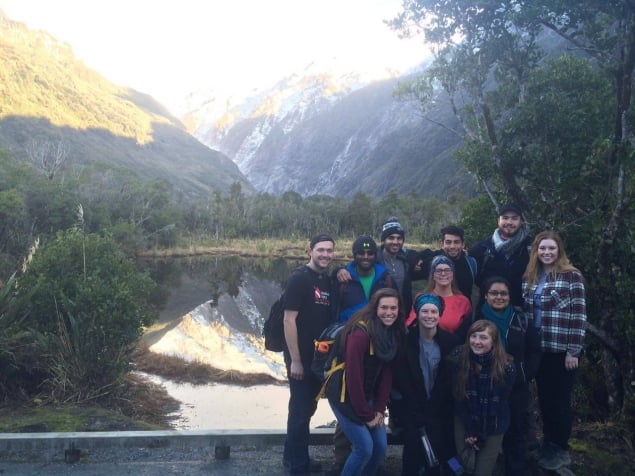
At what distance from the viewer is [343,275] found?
364cm

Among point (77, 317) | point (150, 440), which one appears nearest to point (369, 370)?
point (150, 440)

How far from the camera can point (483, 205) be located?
655 cm

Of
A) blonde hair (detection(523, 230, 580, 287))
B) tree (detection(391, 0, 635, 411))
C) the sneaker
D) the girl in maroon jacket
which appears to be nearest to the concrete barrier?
the sneaker

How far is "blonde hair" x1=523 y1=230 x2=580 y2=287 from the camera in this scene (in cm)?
354

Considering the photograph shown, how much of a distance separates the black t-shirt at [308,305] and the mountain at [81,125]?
52323 millimetres

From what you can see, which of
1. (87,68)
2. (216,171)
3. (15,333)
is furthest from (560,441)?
(87,68)

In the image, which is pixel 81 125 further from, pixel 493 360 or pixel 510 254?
pixel 493 360

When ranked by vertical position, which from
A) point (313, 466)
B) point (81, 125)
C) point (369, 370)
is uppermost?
point (81, 125)

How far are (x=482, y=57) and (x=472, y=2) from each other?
2.30ft

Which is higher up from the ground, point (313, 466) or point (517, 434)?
point (517, 434)

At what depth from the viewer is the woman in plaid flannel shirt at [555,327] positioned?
3.46m

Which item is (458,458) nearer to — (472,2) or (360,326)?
(360,326)

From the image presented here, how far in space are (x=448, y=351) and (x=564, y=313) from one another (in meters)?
0.80

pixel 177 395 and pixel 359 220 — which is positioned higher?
pixel 359 220
